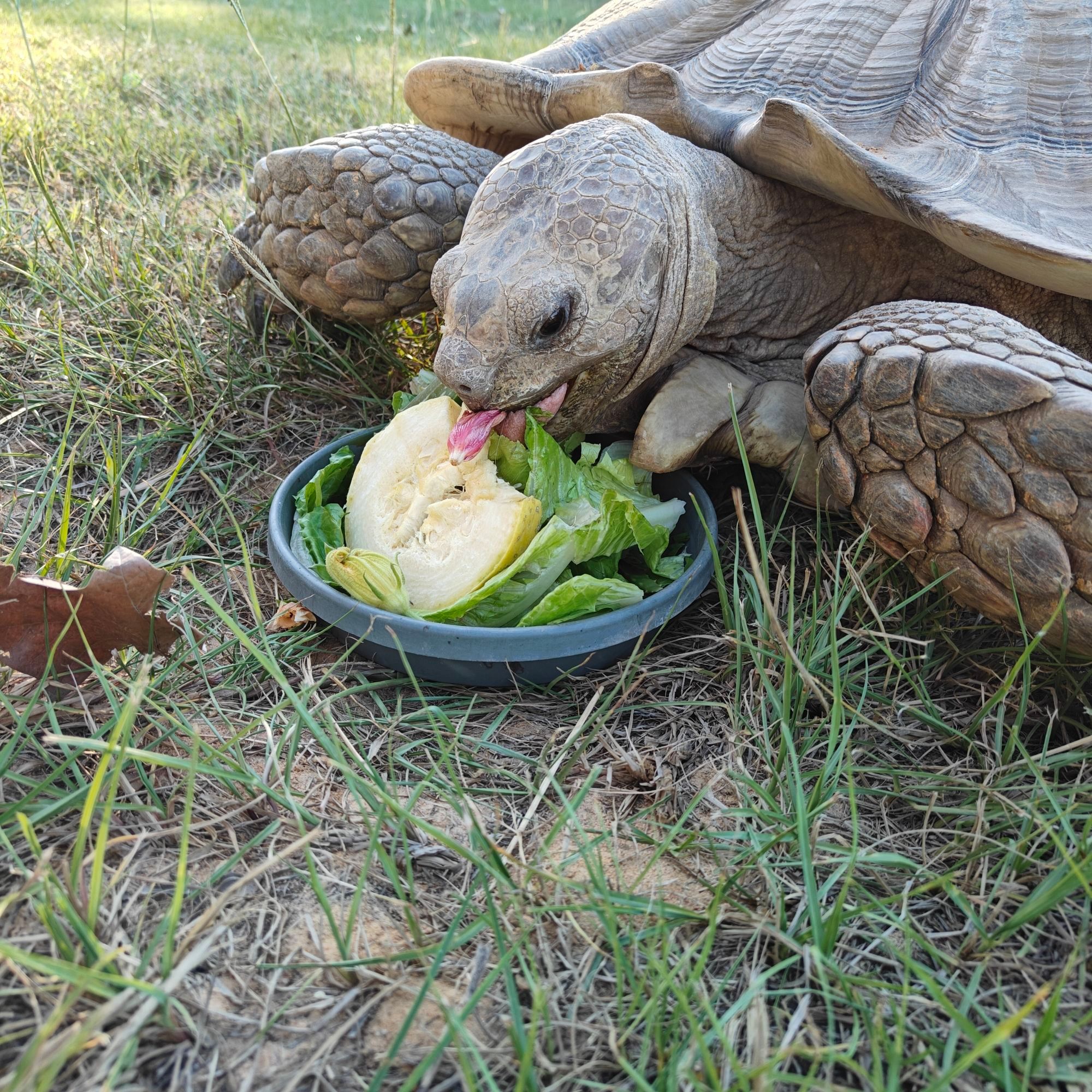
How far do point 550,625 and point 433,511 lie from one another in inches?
14.0

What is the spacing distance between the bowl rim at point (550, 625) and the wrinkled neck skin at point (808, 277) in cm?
50

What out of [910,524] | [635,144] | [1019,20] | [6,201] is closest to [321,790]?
[910,524]

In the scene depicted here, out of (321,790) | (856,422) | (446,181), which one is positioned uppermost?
(446,181)

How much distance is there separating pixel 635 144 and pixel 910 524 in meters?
0.93

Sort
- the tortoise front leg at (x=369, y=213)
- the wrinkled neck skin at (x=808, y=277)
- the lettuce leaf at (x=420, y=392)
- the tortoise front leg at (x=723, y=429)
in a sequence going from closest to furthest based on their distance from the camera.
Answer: the tortoise front leg at (x=723, y=429) → the wrinkled neck skin at (x=808, y=277) → the lettuce leaf at (x=420, y=392) → the tortoise front leg at (x=369, y=213)

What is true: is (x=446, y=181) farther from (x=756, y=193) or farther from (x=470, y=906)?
(x=470, y=906)

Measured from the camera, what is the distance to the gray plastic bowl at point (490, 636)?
1641 millimetres

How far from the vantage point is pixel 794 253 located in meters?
2.20

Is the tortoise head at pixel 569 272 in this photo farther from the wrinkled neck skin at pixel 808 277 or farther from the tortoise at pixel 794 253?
the wrinkled neck skin at pixel 808 277

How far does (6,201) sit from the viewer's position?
9.73 ft

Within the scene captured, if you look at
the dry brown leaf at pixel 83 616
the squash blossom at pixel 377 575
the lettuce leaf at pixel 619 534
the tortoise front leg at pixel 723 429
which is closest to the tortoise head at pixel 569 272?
the tortoise front leg at pixel 723 429

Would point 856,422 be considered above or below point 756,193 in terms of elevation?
below

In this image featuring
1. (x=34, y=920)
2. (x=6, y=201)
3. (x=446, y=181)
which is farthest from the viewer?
(x=6, y=201)

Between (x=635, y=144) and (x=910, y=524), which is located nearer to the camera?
(x=910, y=524)
